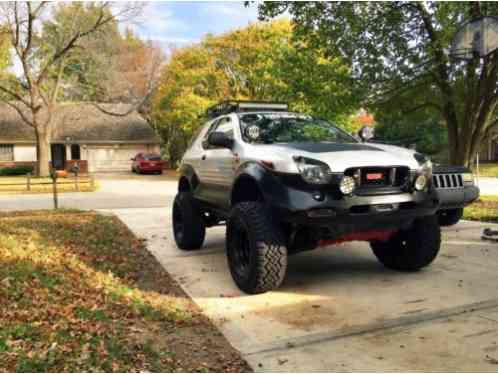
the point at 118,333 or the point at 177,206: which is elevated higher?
the point at 177,206

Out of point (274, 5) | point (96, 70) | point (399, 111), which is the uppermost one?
point (96, 70)

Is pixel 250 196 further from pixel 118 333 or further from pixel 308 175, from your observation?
pixel 118 333

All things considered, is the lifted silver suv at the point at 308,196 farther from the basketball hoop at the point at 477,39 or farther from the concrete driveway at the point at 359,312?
the basketball hoop at the point at 477,39

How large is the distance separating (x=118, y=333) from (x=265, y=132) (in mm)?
2798

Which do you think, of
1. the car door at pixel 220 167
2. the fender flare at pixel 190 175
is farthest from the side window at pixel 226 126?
the fender flare at pixel 190 175

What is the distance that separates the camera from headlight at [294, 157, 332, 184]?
13.9 feet

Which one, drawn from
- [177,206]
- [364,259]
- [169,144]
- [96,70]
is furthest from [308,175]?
[169,144]

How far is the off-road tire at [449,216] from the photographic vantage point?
8375 mm

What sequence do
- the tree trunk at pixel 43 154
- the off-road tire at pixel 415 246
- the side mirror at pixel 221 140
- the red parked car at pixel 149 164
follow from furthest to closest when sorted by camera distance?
the red parked car at pixel 149 164
the tree trunk at pixel 43 154
the side mirror at pixel 221 140
the off-road tire at pixel 415 246

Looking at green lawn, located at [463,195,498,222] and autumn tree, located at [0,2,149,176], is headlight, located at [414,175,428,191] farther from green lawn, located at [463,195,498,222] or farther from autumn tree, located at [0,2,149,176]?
autumn tree, located at [0,2,149,176]

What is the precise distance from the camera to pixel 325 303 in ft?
14.7

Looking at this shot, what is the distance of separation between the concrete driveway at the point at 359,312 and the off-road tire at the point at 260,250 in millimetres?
182

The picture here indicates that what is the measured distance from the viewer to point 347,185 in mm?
4301

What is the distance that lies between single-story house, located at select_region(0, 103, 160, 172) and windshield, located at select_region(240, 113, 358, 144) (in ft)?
110
